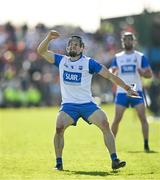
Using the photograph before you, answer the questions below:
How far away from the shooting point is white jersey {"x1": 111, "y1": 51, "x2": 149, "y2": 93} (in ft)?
52.0

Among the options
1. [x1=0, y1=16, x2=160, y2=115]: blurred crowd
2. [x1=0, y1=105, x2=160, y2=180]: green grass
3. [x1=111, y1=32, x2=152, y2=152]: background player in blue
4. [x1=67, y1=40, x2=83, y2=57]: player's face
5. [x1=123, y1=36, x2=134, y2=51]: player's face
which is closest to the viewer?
[x1=0, y1=105, x2=160, y2=180]: green grass

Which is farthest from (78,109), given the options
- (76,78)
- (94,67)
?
(94,67)

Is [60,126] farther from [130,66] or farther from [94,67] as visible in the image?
[130,66]

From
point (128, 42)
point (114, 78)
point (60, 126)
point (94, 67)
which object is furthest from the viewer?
point (128, 42)

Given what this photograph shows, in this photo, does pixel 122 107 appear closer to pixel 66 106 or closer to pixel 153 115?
pixel 66 106

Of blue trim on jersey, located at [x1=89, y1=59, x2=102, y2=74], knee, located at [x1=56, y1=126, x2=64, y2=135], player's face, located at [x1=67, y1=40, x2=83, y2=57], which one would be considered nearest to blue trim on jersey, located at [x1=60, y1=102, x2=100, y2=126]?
knee, located at [x1=56, y1=126, x2=64, y2=135]

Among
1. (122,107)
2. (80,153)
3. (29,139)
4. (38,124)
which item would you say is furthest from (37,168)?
(38,124)

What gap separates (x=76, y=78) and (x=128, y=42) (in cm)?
380

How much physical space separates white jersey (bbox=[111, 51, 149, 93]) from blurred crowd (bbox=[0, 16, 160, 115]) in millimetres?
23646

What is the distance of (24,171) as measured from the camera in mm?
11859

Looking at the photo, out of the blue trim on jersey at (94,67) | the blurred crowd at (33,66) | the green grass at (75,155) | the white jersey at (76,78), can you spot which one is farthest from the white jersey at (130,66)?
the blurred crowd at (33,66)

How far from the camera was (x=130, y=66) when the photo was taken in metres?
15.9

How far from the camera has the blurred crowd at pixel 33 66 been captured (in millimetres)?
40188

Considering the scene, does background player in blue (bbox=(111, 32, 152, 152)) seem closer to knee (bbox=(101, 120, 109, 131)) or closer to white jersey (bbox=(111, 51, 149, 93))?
white jersey (bbox=(111, 51, 149, 93))
